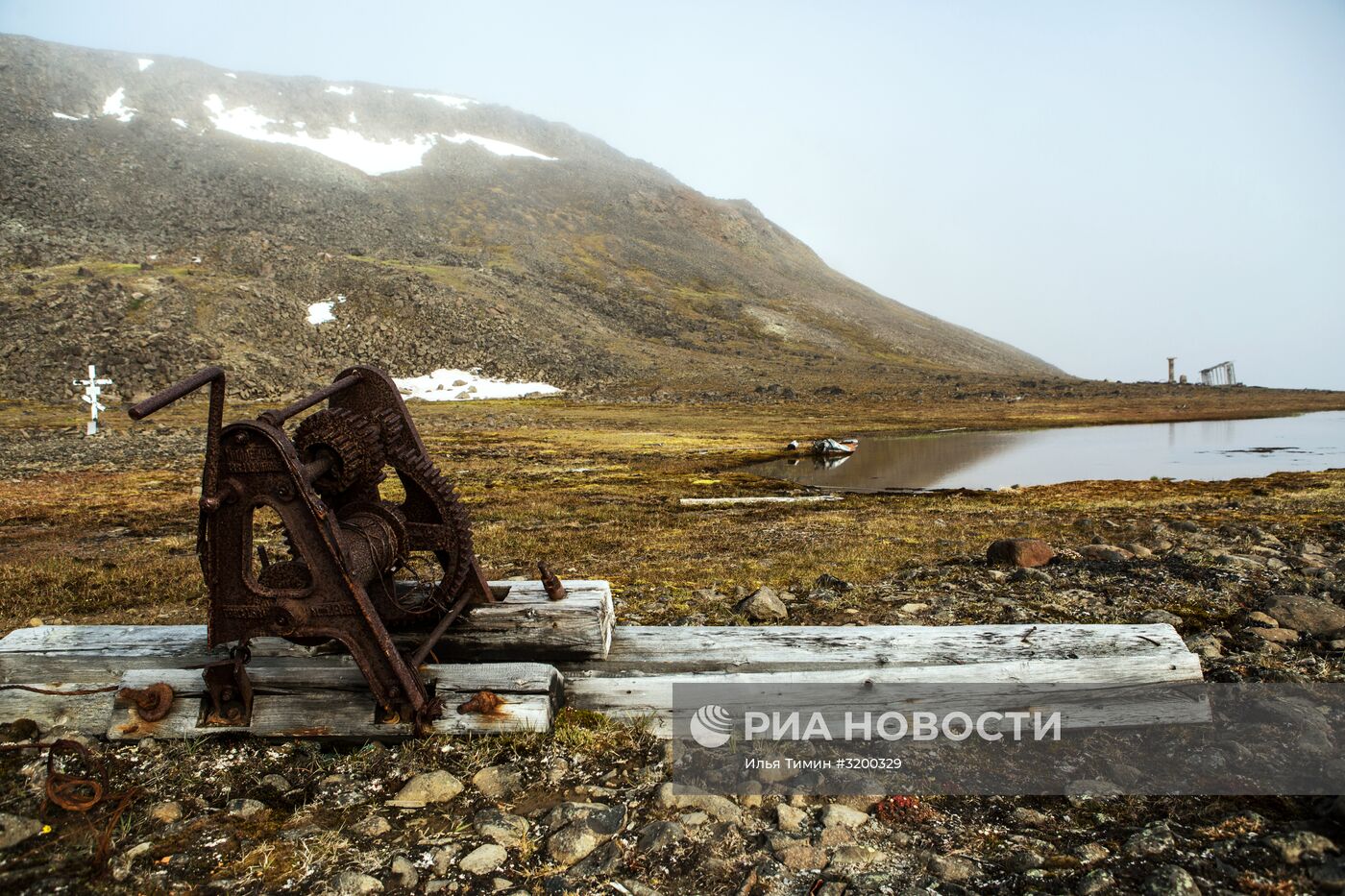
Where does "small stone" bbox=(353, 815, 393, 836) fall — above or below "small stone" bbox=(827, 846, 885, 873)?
below

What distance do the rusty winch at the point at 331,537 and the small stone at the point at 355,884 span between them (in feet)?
4.07

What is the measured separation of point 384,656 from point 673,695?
6.47 feet

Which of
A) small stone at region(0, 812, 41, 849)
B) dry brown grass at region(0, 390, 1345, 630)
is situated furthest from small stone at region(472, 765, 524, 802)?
dry brown grass at region(0, 390, 1345, 630)

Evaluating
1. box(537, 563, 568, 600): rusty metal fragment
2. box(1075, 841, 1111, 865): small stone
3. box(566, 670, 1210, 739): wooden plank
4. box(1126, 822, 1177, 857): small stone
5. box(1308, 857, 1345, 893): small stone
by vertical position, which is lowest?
box(1075, 841, 1111, 865): small stone

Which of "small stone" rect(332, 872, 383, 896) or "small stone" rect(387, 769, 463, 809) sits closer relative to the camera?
"small stone" rect(332, 872, 383, 896)

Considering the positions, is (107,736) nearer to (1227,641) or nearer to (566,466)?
(1227,641)

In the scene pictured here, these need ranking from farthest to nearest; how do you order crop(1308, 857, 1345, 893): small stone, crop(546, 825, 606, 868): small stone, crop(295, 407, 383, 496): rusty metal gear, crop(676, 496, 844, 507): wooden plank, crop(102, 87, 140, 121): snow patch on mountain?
crop(102, 87, 140, 121): snow patch on mountain → crop(676, 496, 844, 507): wooden plank → crop(295, 407, 383, 496): rusty metal gear → crop(546, 825, 606, 868): small stone → crop(1308, 857, 1345, 893): small stone

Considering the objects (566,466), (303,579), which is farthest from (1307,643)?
(566,466)

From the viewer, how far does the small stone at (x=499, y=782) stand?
4.68 metres

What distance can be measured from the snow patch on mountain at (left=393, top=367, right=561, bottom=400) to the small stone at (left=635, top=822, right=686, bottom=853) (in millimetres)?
62029

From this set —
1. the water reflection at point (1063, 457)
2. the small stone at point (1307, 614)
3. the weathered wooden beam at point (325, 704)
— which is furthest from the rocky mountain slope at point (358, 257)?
the small stone at point (1307, 614)

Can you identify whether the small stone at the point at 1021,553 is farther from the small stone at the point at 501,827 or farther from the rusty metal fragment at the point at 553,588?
the small stone at the point at 501,827

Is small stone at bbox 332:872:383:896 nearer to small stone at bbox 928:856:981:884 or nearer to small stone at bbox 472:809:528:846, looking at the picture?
small stone at bbox 472:809:528:846

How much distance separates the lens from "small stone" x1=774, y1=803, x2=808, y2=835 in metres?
4.28
